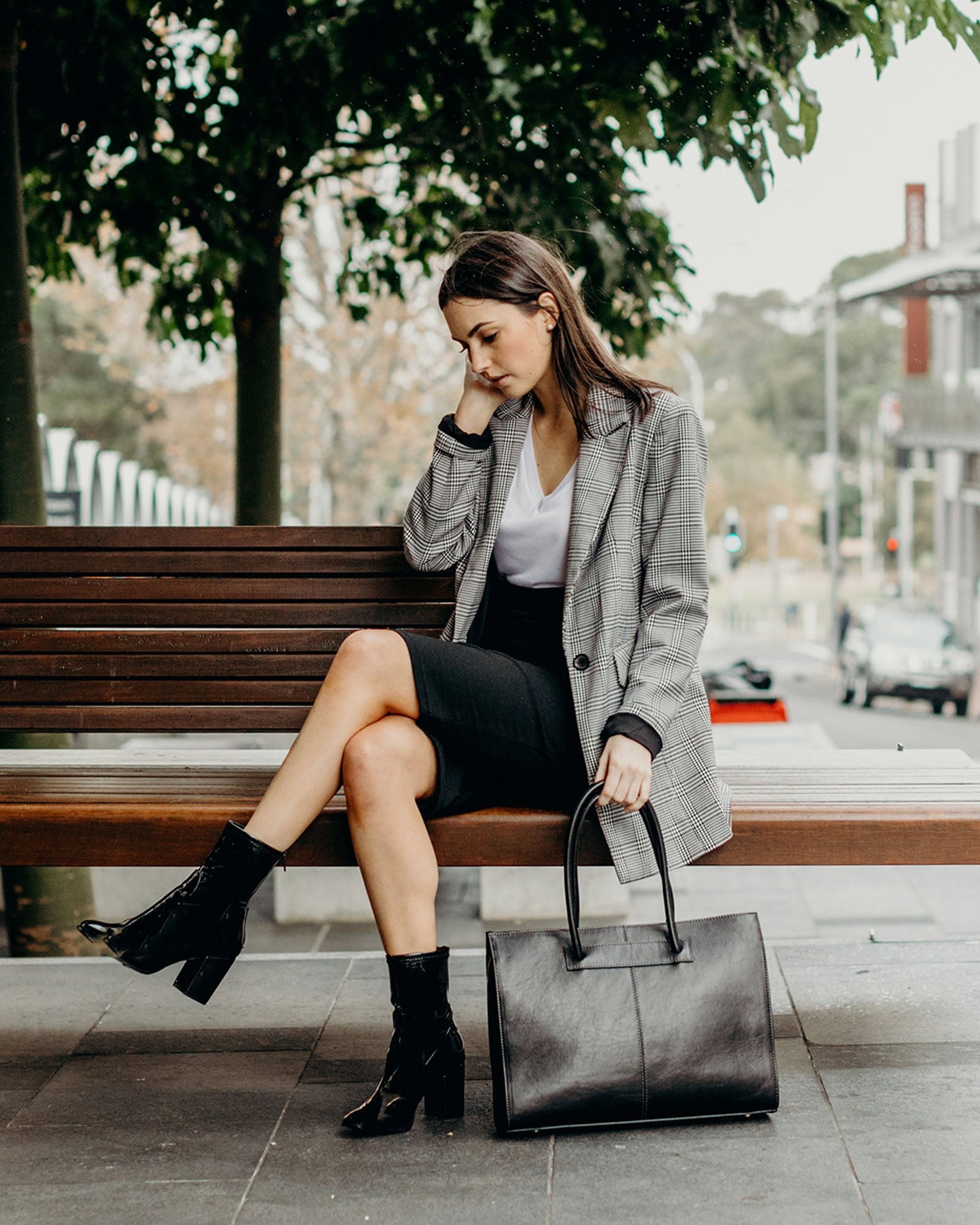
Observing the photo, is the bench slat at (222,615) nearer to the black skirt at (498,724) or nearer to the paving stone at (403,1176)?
the black skirt at (498,724)

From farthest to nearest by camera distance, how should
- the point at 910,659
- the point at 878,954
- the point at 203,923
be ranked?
1. the point at 910,659
2. the point at 878,954
3. the point at 203,923

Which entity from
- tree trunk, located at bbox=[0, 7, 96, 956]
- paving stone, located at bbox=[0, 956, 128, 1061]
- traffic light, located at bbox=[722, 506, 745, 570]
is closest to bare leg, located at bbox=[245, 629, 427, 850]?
paving stone, located at bbox=[0, 956, 128, 1061]

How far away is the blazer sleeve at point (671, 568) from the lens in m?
3.12

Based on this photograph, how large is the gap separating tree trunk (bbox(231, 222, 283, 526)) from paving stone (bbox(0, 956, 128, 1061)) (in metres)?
3.17

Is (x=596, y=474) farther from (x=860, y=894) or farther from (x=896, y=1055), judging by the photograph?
(x=860, y=894)

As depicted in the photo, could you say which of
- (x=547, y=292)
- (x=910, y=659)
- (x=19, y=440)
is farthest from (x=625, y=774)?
(x=910, y=659)

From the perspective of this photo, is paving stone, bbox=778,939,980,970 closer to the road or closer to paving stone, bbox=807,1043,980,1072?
paving stone, bbox=807,1043,980,1072

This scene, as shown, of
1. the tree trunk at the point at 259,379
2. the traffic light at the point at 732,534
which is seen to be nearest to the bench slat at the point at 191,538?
the tree trunk at the point at 259,379

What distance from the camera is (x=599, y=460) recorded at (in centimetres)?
328

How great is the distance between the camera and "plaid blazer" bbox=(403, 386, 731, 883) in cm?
312

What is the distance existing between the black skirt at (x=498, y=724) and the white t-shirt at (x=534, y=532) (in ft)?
0.28

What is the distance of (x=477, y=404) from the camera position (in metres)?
3.39

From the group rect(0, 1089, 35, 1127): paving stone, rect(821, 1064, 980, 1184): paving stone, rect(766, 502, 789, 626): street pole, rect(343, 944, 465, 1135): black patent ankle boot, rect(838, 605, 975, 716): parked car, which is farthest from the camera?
rect(766, 502, 789, 626): street pole

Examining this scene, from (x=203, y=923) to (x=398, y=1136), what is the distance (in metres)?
0.57
